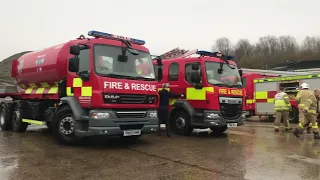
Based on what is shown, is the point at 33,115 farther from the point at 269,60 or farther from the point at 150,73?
the point at 269,60

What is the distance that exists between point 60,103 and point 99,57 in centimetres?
165

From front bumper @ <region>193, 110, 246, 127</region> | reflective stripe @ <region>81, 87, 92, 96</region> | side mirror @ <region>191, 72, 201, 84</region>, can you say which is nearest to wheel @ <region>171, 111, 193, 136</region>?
front bumper @ <region>193, 110, 246, 127</region>

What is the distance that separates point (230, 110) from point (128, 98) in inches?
145

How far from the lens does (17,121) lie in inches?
410

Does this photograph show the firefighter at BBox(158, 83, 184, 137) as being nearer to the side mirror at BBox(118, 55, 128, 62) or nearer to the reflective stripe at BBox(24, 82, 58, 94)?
the side mirror at BBox(118, 55, 128, 62)

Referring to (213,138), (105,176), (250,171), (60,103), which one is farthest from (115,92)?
(213,138)

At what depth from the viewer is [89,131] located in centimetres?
689

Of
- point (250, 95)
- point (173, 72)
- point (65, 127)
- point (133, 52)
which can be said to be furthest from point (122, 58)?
point (250, 95)

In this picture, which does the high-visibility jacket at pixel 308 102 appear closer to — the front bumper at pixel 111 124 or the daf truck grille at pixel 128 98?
the daf truck grille at pixel 128 98

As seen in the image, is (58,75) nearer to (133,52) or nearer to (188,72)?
(133,52)

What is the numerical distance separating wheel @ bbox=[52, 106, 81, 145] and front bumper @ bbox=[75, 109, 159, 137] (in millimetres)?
407

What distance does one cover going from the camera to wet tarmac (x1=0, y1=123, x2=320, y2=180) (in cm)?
516

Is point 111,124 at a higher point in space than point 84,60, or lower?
lower

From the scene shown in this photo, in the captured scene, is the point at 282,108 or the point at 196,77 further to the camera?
the point at 282,108
